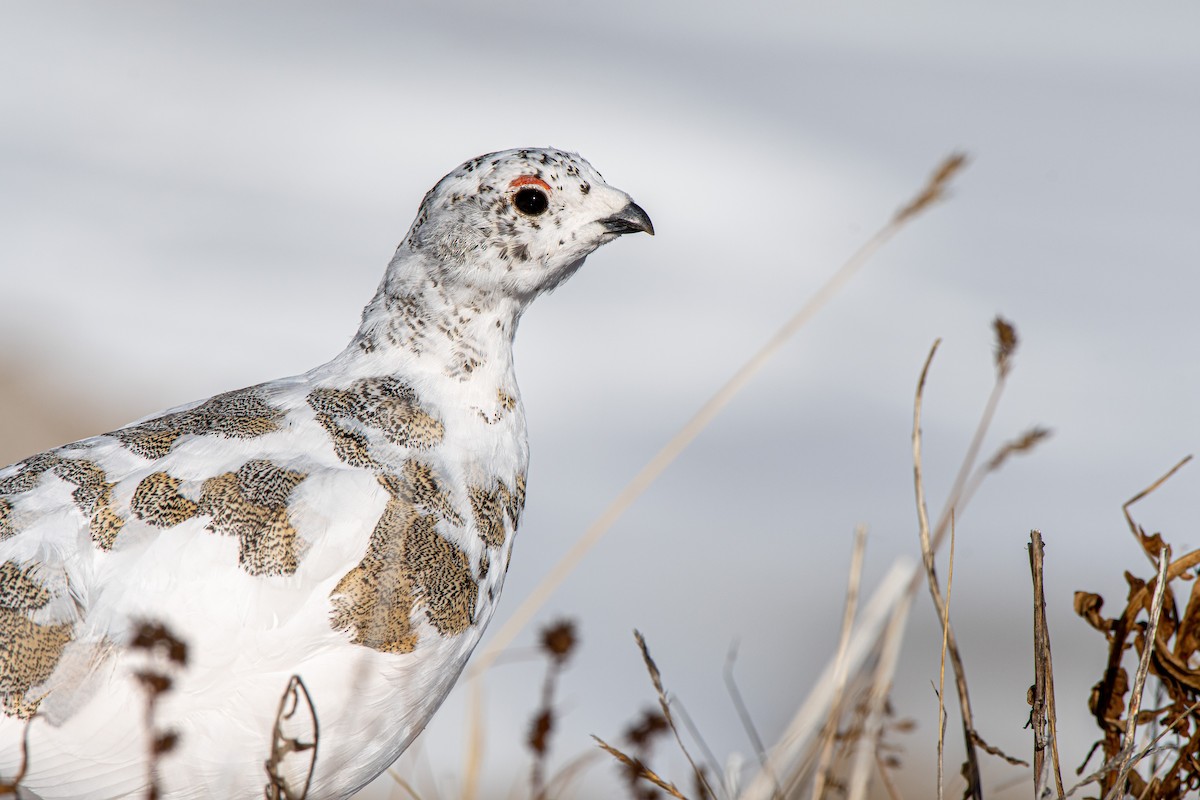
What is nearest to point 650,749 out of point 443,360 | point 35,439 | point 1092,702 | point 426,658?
point 426,658

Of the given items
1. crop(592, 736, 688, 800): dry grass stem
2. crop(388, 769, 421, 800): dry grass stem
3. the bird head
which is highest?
the bird head

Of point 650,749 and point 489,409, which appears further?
point 489,409

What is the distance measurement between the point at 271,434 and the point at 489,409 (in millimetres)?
634

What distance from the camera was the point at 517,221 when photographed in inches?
143

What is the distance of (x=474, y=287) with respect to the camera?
3619 millimetres

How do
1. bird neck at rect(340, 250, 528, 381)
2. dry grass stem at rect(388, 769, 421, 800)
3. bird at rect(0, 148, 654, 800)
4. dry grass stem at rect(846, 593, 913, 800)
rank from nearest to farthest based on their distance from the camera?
bird at rect(0, 148, 654, 800), dry grass stem at rect(846, 593, 913, 800), dry grass stem at rect(388, 769, 421, 800), bird neck at rect(340, 250, 528, 381)

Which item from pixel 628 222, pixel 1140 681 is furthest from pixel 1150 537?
pixel 628 222

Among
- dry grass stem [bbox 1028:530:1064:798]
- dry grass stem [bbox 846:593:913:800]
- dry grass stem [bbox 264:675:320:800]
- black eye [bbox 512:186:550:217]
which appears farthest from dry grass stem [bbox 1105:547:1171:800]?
black eye [bbox 512:186:550:217]

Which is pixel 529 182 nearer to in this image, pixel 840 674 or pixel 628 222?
pixel 628 222

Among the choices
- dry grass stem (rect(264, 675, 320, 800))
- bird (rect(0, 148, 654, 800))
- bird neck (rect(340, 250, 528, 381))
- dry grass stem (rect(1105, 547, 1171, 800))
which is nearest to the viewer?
dry grass stem (rect(264, 675, 320, 800))

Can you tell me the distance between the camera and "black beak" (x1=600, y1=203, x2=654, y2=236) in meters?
3.73

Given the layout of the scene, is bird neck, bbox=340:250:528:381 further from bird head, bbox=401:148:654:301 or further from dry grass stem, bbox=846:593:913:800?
dry grass stem, bbox=846:593:913:800

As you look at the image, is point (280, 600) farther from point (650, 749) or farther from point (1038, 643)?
point (1038, 643)

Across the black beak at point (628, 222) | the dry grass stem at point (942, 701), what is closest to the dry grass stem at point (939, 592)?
the dry grass stem at point (942, 701)
